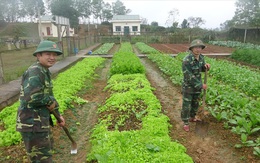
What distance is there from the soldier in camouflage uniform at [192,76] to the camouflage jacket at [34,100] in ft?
9.95

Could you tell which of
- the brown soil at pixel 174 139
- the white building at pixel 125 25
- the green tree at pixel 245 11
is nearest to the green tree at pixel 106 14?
the white building at pixel 125 25

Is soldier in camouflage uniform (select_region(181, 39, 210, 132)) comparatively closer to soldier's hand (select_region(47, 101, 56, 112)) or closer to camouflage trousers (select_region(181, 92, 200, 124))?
camouflage trousers (select_region(181, 92, 200, 124))

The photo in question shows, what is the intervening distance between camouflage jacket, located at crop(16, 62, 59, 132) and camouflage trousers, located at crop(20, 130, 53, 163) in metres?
0.09

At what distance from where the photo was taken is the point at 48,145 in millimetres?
3023

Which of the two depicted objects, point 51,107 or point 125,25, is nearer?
point 51,107

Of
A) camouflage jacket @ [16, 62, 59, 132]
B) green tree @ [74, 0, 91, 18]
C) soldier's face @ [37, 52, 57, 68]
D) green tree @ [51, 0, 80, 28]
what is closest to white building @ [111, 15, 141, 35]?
green tree @ [51, 0, 80, 28]

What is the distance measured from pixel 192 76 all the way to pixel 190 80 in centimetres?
10

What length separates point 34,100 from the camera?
278cm

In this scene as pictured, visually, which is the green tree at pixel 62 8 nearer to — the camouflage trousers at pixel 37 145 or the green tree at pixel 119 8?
the green tree at pixel 119 8

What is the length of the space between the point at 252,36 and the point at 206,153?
95.3 feet

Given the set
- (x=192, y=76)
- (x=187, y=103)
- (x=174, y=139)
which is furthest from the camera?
(x=187, y=103)

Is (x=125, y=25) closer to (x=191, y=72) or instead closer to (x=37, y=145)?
(x=191, y=72)

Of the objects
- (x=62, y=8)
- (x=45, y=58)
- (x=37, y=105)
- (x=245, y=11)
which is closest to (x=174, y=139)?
(x=37, y=105)

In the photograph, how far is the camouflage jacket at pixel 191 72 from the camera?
4.75 metres
